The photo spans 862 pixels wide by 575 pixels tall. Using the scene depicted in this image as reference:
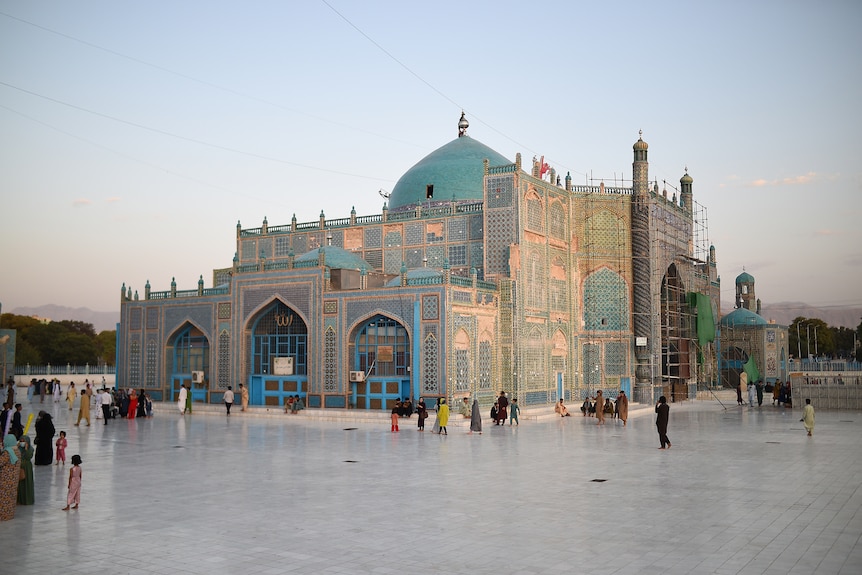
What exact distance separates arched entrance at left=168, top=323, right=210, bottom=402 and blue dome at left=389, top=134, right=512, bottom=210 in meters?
12.0

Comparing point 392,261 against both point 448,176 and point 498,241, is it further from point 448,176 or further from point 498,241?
point 498,241

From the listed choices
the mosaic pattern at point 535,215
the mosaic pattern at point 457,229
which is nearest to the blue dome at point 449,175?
the mosaic pattern at point 457,229

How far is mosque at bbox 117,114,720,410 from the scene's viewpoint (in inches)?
1243

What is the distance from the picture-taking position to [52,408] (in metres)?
35.3

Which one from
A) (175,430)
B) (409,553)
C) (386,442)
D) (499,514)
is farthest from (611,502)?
(175,430)

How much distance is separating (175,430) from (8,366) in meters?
29.7

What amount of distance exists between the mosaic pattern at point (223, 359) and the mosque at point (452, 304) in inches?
3.5

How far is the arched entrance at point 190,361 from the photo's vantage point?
124 feet

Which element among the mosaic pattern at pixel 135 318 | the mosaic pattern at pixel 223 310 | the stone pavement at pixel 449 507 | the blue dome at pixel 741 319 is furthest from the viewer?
the blue dome at pixel 741 319

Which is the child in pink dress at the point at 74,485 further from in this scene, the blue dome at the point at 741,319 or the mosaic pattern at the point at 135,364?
the blue dome at the point at 741,319

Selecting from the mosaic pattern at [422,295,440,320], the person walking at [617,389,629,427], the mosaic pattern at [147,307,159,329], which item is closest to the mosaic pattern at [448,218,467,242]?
the mosaic pattern at [422,295,440,320]

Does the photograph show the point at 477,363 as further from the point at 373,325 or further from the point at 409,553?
the point at 409,553

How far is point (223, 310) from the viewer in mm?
36906

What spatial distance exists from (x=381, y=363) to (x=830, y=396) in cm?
1936
